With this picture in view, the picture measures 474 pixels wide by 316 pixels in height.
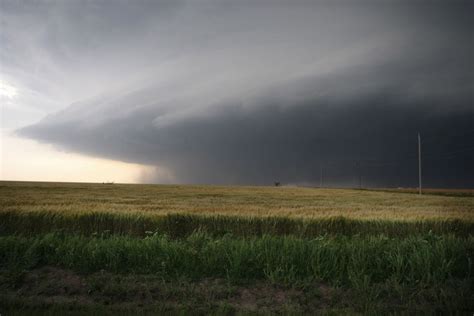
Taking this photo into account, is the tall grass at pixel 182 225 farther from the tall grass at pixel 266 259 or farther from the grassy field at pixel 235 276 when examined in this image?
the tall grass at pixel 266 259

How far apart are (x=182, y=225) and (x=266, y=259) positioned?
4.96 meters

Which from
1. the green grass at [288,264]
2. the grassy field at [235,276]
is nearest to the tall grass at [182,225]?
the grassy field at [235,276]

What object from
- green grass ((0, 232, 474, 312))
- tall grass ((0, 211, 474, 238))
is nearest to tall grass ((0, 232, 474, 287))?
green grass ((0, 232, 474, 312))

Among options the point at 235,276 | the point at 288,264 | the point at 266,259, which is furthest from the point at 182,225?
the point at 288,264

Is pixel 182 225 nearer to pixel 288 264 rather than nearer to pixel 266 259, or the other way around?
pixel 266 259

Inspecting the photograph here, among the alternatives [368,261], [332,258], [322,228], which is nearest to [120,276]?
[332,258]

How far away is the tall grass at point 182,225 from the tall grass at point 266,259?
3.17 meters

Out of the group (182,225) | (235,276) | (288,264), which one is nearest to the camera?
→ (235,276)

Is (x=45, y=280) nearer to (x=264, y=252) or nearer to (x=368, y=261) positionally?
(x=264, y=252)

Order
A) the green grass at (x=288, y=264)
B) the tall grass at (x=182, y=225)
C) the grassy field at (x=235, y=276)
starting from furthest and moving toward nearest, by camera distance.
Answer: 1. the tall grass at (x=182, y=225)
2. the green grass at (x=288, y=264)
3. the grassy field at (x=235, y=276)

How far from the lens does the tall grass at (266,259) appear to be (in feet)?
22.6

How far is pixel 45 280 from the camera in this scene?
267 inches

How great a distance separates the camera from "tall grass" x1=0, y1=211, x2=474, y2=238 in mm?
11320

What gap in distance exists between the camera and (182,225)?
11.7 metres
